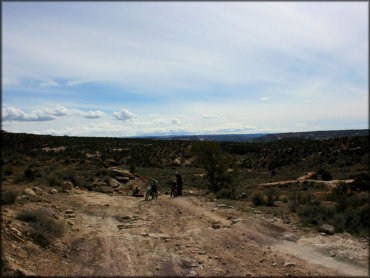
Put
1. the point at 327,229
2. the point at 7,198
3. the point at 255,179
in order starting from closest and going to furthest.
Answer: the point at 327,229, the point at 7,198, the point at 255,179

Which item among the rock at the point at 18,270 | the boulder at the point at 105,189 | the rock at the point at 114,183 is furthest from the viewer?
the rock at the point at 114,183

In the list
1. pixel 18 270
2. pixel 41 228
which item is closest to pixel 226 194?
pixel 41 228

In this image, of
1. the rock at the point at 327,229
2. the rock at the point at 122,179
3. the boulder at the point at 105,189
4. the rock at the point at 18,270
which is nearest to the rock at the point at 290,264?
the rock at the point at 327,229

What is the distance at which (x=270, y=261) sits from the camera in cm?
617

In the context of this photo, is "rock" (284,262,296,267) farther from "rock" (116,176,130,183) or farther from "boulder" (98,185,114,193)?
"rock" (116,176,130,183)

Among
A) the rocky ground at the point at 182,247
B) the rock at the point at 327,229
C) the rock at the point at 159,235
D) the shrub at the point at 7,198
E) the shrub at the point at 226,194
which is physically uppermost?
the shrub at the point at 7,198

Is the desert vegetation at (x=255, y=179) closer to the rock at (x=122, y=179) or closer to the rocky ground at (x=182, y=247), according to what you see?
the rock at (x=122, y=179)

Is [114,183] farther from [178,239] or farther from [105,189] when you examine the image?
[178,239]

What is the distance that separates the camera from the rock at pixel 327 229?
7.73 metres

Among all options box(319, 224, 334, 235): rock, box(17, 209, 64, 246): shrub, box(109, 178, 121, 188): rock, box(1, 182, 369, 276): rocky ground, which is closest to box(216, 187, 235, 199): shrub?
box(1, 182, 369, 276): rocky ground

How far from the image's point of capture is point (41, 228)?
7.44 m

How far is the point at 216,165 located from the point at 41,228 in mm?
15388

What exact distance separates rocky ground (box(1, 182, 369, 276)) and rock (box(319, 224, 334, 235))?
204 mm

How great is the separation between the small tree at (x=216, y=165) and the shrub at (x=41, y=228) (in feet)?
46.8
